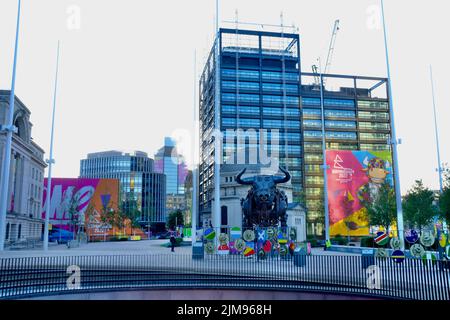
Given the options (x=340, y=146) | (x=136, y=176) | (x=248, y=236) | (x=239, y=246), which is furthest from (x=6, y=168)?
(x=136, y=176)

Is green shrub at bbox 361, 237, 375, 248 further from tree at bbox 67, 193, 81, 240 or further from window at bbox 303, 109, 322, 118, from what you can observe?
window at bbox 303, 109, 322, 118

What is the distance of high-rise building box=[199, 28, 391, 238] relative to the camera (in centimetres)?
10325

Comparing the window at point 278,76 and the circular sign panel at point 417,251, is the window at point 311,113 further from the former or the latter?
the circular sign panel at point 417,251

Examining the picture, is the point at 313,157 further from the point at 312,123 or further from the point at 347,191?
the point at 347,191

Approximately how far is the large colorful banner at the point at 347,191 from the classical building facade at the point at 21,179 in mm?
56664

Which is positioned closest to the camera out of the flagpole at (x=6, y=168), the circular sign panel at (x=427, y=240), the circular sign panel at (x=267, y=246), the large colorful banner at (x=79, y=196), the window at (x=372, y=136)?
the circular sign panel at (x=427, y=240)

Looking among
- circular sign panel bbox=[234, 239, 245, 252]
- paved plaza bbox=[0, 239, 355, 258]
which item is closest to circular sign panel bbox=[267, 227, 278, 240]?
circular sign panel bbox=[234, 239, 245, 252]

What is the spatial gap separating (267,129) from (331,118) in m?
21.6

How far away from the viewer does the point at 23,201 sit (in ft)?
214

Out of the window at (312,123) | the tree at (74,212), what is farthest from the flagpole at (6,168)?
the window at (312,123)

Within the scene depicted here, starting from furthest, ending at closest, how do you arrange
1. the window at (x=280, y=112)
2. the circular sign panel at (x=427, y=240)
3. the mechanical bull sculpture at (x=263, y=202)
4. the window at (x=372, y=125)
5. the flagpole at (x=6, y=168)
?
the window at (x=372, y=125) < the window at (x=280, y=112) < the mechanical bull sculpture at (x=263, y=202) < the flagpole at (x=6, y=168) < the circular sign panel at (x=427, y=240)

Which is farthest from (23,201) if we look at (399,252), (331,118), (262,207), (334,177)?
(331,118)

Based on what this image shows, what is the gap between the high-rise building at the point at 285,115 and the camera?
10325cm

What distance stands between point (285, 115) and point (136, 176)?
257 ft
